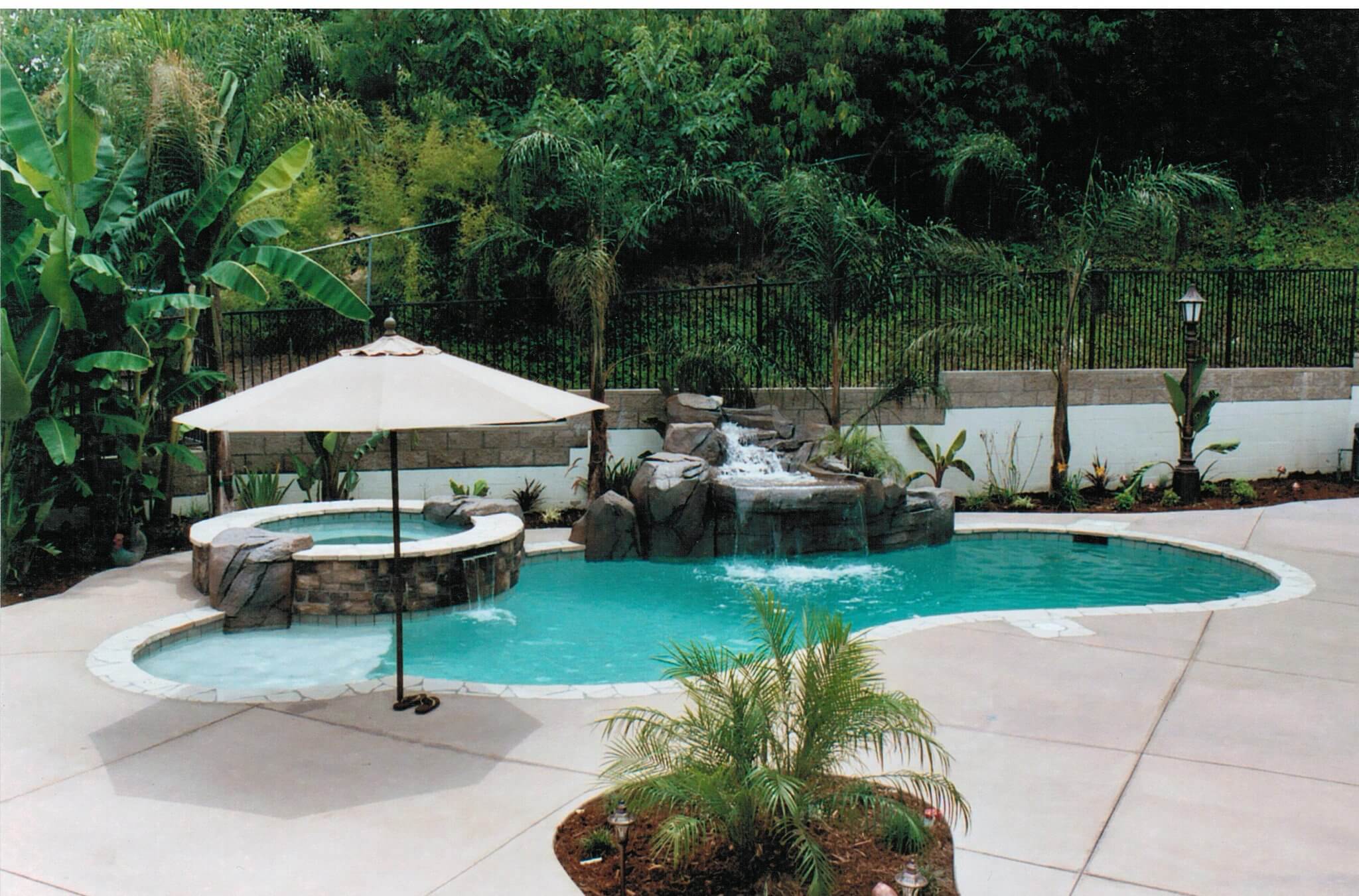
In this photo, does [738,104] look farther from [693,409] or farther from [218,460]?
[218,460]

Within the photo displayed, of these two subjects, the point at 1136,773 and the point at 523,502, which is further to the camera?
the point at 523,502

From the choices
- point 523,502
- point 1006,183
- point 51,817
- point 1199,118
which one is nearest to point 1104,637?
point 51,817

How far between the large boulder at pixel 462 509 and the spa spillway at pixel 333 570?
0.41m

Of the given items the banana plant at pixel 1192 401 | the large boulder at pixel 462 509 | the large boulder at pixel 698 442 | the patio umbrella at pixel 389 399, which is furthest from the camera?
the banana plant at pixel 1192 401

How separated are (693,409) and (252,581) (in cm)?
611

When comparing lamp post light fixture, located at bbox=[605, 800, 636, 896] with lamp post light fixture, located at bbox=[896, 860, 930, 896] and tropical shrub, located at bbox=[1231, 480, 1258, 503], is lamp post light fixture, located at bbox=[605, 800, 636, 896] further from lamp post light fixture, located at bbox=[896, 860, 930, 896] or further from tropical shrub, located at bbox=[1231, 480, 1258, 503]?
tropical shrub, located at bbox=[1231, 480, 1258, 503]

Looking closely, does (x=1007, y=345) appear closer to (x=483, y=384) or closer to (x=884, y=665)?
(x=884, y=665)

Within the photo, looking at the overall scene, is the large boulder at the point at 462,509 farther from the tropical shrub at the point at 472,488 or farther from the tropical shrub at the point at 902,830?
the tropical shrub at the point at 902,830

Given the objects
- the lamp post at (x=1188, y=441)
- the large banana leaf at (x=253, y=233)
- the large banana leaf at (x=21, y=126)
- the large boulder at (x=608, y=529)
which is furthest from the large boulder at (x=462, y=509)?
the lamp post at (x=1188, y=441)

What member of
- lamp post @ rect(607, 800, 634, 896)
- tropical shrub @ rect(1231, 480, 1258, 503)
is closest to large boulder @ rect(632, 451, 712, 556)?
tropical shrub @ rect(1231, 480, 1258, 503)

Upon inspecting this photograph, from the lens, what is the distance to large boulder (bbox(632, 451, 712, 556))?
1163 centimetres

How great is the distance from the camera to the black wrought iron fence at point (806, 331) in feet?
47.7

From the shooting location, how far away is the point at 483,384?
5949 mm

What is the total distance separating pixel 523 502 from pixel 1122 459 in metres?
8.28
